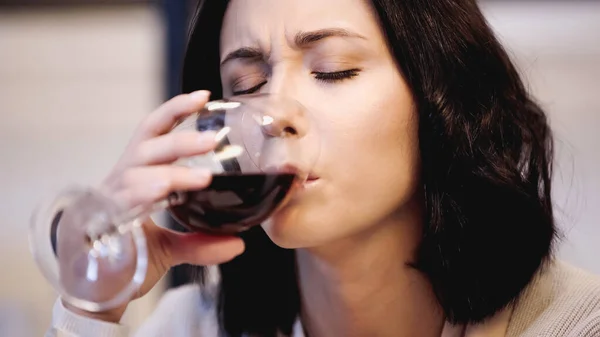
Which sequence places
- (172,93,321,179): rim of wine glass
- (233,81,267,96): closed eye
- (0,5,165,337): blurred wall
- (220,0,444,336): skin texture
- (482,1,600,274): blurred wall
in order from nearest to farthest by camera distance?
(172,93,321,179): rim of wine glass → (220,0,444,336): skin texture → (233,81,267,96): closed eye → (482,1,600,274): blurred wall → (0,5,165,337): blurred wall

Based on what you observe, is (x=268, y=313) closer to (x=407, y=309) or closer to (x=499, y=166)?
(x=407, y=309)

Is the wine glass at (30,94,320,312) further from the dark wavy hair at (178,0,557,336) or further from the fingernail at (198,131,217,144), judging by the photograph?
the dark wavy hair at (178,0,557,336)

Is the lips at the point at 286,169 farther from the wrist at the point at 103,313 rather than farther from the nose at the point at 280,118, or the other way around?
the wrist at the point at 103,313

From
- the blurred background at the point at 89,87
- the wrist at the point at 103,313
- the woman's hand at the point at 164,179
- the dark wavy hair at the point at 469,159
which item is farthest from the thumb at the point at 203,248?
the blurred background at the point at 89,87

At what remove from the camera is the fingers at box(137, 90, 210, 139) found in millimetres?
1075

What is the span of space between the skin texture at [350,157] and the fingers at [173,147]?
185mm

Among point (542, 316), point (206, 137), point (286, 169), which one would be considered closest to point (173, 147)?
point (206, 137)

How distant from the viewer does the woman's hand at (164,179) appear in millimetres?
936

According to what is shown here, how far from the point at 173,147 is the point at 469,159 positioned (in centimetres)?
59

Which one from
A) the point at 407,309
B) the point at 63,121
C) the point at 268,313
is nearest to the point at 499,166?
the point at 407,309

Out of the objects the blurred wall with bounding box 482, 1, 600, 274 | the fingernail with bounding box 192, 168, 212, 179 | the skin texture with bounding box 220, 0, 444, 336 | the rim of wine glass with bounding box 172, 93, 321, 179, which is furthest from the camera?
the blurred wall with bounding box 482, 1, 600, 274

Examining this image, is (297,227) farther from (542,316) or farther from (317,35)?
(542,316)

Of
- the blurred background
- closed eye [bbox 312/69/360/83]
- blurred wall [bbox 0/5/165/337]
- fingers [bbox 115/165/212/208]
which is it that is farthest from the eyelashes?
blurred wall [bbox 0/5/165/337]

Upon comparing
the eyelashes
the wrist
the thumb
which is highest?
the eyelashes
